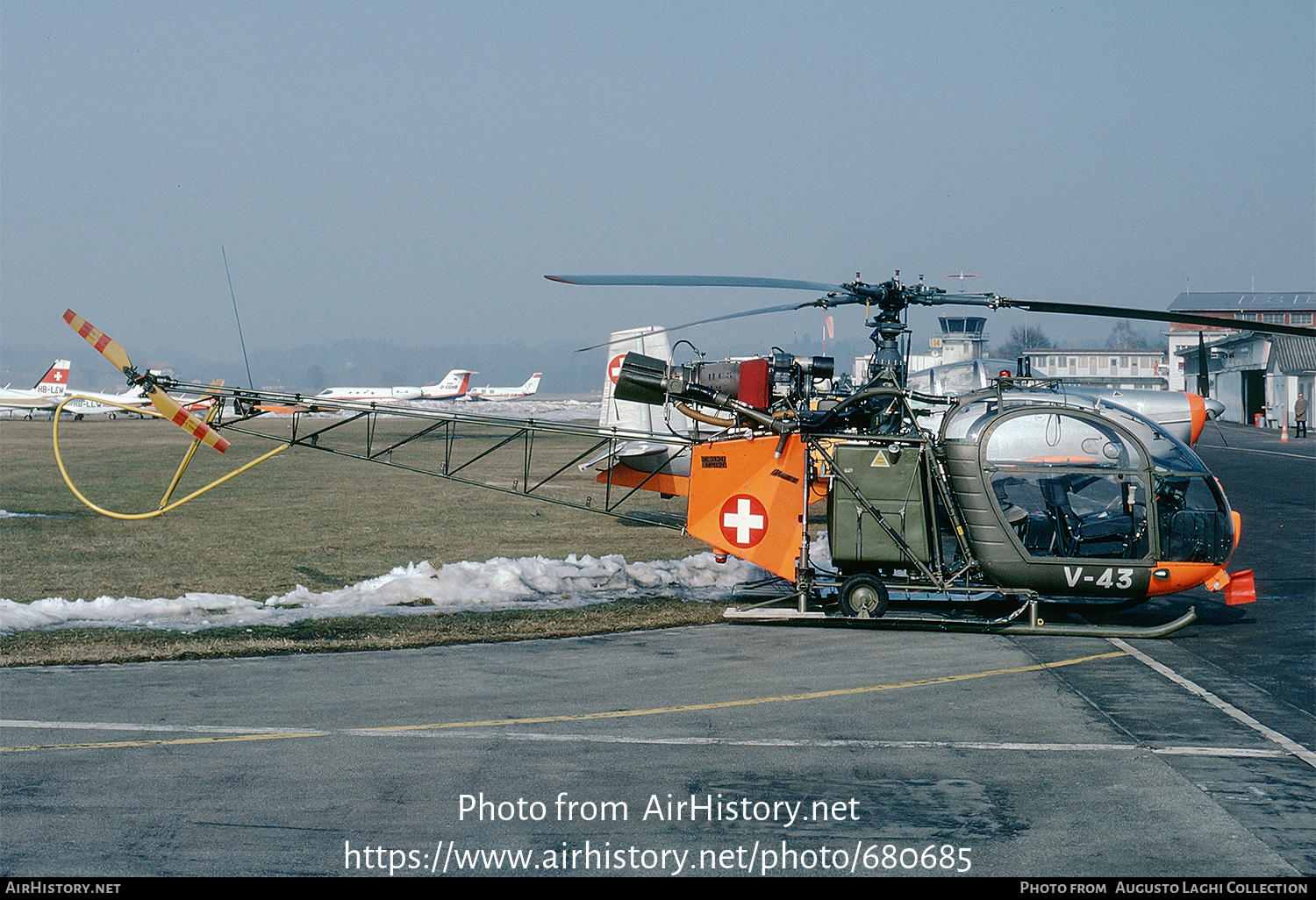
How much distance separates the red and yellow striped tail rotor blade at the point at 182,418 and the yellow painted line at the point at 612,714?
4.43m

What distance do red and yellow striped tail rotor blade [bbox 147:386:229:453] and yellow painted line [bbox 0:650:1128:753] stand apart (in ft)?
14.5

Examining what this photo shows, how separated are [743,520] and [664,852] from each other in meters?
5.46

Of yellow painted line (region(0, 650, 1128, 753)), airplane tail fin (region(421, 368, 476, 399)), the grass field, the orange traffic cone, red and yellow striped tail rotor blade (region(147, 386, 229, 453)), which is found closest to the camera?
yellow painted line (region(0, 650, 1128, 753))

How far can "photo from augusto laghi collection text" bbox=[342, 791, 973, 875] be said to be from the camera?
462 cm

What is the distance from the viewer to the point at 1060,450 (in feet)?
30.7

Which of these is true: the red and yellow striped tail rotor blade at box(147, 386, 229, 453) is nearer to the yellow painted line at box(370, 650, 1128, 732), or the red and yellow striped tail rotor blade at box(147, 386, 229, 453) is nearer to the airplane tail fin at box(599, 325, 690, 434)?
the yellow painted line at box(370, 650, 1128, 732)

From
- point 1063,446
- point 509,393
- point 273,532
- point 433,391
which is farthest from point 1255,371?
point 509,393

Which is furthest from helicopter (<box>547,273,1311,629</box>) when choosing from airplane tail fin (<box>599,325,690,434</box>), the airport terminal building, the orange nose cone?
the airport terminal building

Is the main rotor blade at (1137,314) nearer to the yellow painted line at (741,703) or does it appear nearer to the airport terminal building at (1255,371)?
the yellow painted line at (741,703)

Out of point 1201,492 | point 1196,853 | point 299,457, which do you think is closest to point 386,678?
point 1196,853

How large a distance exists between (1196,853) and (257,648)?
7259 millimetres

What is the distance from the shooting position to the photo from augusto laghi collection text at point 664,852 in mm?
4617

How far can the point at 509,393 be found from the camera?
135m
